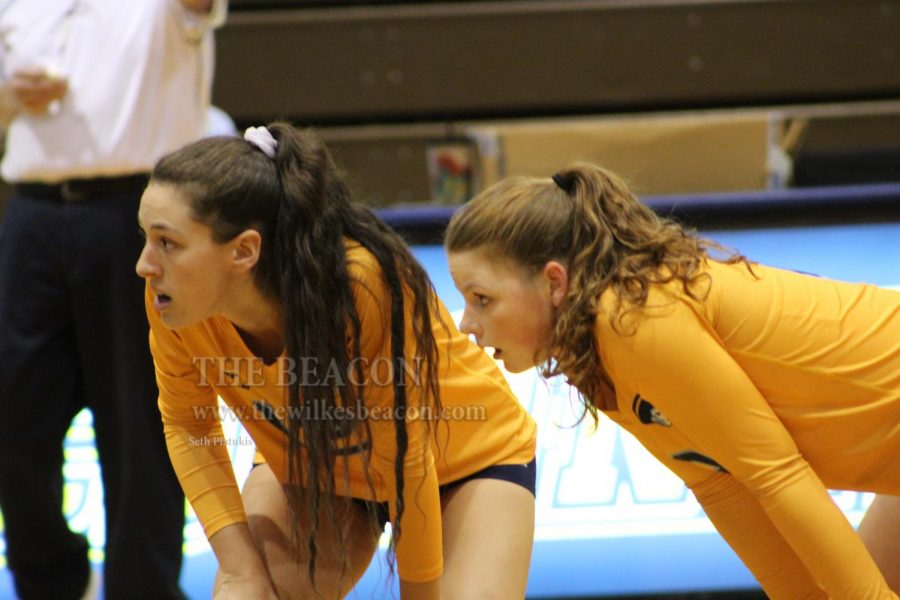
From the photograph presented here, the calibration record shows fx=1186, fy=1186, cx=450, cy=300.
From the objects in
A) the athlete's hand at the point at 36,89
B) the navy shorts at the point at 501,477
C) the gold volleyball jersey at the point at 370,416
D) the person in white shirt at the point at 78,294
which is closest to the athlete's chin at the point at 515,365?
the gold volleyball jersey at the point at 370,416

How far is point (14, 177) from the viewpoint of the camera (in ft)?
9.22

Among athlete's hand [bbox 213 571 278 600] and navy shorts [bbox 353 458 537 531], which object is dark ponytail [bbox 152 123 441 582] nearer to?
athlete's hand [bbox 213 571 278 600]

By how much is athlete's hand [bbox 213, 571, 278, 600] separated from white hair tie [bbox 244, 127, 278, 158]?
73 cm

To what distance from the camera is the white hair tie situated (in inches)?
74.9

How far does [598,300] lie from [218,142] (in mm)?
660

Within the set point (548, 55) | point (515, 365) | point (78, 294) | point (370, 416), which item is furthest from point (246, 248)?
point (548, 55)

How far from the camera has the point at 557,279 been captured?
6.41 ft

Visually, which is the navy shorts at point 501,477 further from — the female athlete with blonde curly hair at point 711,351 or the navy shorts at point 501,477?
the female athlete with blonde curly hair at point 711,351

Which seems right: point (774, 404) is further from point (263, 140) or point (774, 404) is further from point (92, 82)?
point (92, 82)

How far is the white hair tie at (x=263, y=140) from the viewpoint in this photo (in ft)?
6.24

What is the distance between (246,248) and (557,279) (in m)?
0.51

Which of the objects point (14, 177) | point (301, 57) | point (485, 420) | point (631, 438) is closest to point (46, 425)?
point (14, 177)

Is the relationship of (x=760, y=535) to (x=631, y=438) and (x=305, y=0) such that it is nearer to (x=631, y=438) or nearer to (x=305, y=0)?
(x=631, y=438)

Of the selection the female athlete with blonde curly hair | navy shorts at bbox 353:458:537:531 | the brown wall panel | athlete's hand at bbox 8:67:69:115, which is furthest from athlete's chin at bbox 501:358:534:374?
the brown wall panel
